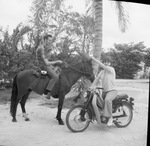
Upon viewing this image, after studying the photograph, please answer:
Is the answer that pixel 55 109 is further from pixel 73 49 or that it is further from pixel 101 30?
pixel 101 30

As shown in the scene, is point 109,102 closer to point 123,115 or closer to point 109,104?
point 109,104

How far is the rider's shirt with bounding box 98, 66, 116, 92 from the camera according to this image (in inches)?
124

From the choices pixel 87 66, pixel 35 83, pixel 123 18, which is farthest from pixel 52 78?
pixel 123 18

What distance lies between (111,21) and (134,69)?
82 centimetres

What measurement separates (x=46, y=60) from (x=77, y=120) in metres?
1.12

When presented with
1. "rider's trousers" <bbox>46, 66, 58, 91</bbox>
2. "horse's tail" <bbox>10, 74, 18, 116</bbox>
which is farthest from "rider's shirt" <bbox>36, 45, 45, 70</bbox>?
"horse's tail" <bbox>10, 74, 18, 116</bbox>

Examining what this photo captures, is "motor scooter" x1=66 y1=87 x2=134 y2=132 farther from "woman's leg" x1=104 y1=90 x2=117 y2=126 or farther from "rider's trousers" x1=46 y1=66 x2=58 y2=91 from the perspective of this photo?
"rider's trousers" x1=46 y1=66 x2=58 y2=91

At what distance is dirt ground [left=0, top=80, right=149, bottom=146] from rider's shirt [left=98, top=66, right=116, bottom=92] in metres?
0.13

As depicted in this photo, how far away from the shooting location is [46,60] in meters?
3.41

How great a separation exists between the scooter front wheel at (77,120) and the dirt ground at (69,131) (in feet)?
0.28

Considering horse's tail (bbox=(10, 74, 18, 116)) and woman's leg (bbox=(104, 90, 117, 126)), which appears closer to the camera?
woman's leg (bbox=(104, 90, 117, 126))

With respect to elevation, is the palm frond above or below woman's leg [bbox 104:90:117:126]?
above

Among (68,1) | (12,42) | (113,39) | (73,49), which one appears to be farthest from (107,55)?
(12,42)

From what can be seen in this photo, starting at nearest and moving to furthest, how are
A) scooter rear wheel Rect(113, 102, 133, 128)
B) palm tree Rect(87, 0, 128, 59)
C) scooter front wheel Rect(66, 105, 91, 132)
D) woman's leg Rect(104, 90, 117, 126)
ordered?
palm tree Rect(87, 0, 128, 59), scooter front wheel Rect(66, 105, 91, 132), woman's leg Rect(104, 90, 117, 126), scooter rear wheel Rect(113, 102, 133, 128)
